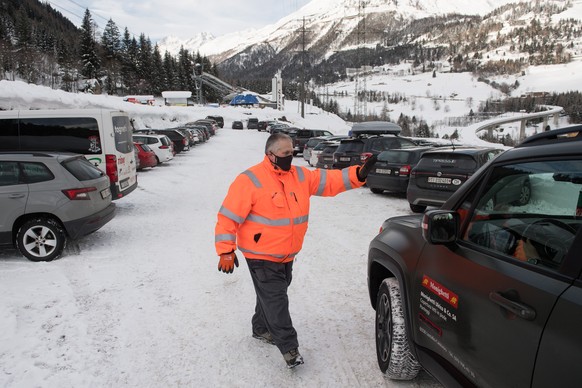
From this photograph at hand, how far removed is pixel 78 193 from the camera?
6184 millimetres

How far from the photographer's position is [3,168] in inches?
240

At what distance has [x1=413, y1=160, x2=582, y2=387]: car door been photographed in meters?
1.70

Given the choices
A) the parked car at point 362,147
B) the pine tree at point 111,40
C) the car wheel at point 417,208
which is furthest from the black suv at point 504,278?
the pine tree at point 111,40

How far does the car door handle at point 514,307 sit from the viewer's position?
168cm

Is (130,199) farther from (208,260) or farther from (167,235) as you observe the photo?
(208,260)

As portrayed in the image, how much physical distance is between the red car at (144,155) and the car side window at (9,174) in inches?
434

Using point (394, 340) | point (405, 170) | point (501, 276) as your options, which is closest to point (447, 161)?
point (405, 170)

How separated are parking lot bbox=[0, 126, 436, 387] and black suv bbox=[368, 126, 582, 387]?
954 millimetres

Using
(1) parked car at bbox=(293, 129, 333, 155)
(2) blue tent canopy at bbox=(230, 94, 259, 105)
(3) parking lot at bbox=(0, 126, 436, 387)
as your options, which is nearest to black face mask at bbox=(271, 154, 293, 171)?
(3) parking lot at bbox=(0, 126, 436, 387)

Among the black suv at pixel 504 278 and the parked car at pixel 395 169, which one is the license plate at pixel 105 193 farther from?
the parked car at pixel 395 169

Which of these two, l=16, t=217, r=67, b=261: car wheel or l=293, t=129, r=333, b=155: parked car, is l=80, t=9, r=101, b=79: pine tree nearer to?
l=293, t=129, r=333, b=155: parked car

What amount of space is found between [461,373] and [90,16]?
100 metres

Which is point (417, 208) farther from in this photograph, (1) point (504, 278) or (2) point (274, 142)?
(1) point (504, 278)

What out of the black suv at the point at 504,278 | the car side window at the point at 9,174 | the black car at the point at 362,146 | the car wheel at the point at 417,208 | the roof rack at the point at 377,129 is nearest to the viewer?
the black suv at the point at 504,278
